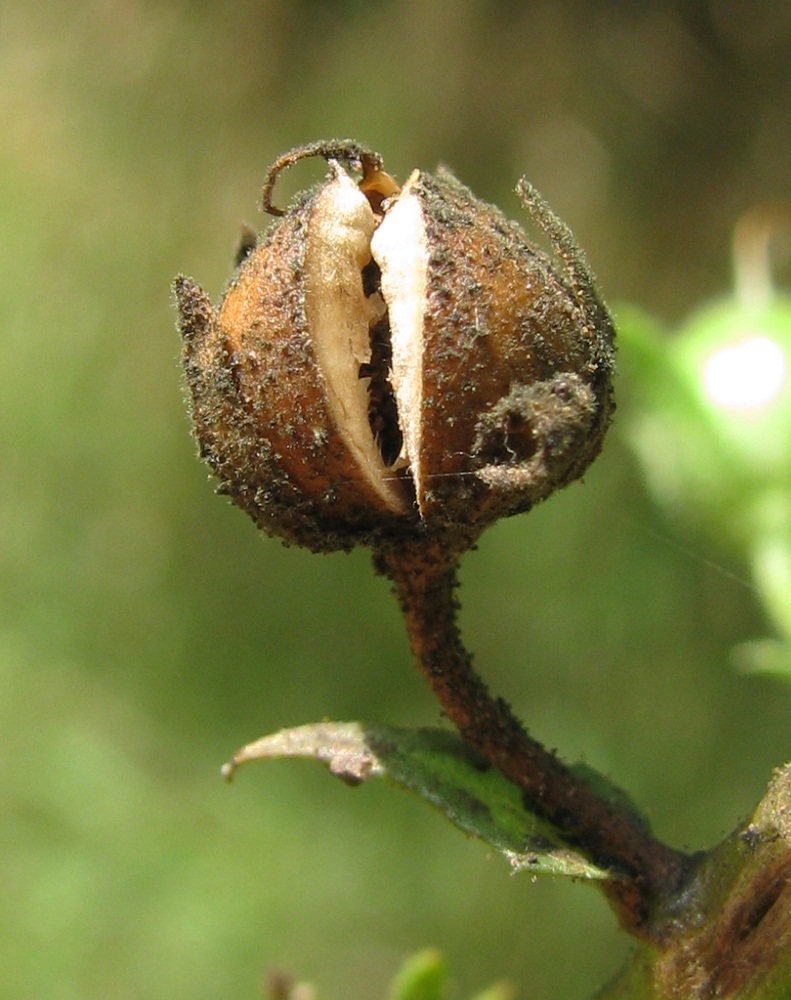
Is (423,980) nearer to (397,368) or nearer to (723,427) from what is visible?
(397,368)

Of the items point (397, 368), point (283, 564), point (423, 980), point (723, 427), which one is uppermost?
point (283, 564)

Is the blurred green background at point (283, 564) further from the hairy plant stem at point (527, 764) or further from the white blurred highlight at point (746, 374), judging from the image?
the hairy plant stem at point (527, 764)

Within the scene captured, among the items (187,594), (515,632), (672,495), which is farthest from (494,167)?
(672,495)

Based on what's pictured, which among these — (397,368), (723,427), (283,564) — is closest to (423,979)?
(397,368)

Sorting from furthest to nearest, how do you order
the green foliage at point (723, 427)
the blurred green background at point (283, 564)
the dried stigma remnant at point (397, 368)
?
the blurred green background at point (283, 564), the green foliage at point (723, 427), the dried stigma remnant at point (397, 368)

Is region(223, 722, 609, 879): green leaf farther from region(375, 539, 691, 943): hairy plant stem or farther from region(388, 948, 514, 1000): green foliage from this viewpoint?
region(388, 948, 514, 1000): green foliage

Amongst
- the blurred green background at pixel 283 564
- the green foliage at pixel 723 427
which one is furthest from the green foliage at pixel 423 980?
the blurred green background at pixel 283 564

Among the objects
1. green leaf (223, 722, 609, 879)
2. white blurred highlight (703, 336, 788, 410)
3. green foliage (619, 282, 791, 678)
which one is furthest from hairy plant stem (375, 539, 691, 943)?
white blurred highlight (703, 336, 788, 410)
